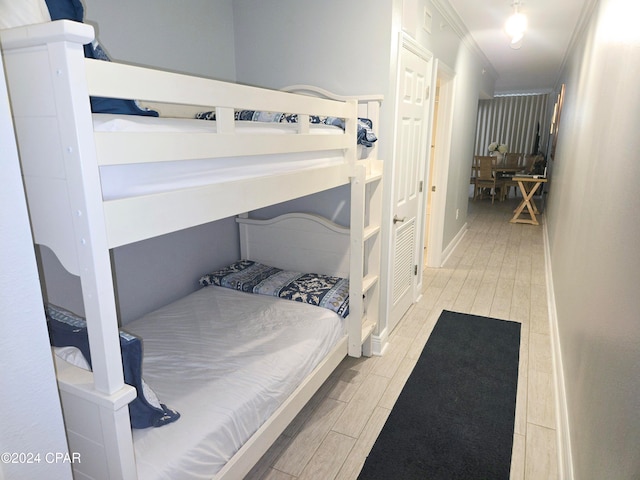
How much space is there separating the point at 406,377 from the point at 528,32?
12.4ft

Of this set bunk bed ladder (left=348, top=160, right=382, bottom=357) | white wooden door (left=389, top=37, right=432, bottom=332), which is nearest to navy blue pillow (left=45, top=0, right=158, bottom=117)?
bunk bed ladder (left=348, top=160, right=382, bottom=357)

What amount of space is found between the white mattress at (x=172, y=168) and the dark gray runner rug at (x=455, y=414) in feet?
4.52

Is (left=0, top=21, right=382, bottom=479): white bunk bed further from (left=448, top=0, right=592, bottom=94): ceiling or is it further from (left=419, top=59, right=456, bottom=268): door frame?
(left=419, top=59, right=456, bottom=268): door frame

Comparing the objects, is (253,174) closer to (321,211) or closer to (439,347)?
(321,211)

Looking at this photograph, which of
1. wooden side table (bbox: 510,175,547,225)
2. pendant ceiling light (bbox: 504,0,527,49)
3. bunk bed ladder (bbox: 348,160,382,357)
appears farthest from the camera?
wooden side table (bbox: 510,175,547,225)

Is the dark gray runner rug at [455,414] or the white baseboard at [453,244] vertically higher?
the white baseboard at [453,244]

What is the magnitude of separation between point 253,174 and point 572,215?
2.29 m

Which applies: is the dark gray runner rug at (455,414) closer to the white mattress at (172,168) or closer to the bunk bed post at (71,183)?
the bunk bed post at (71,183)

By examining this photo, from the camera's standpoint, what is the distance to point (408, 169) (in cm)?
297

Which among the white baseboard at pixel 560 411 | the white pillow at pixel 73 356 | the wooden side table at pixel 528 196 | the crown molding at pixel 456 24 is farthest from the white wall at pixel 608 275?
the wooden side table at pixel 528 196

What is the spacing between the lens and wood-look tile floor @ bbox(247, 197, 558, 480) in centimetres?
181

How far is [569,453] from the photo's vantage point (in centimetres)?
172

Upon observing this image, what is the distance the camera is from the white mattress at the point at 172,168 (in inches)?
38.7

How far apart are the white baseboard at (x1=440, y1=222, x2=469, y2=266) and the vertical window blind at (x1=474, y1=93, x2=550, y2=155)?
187 inches
